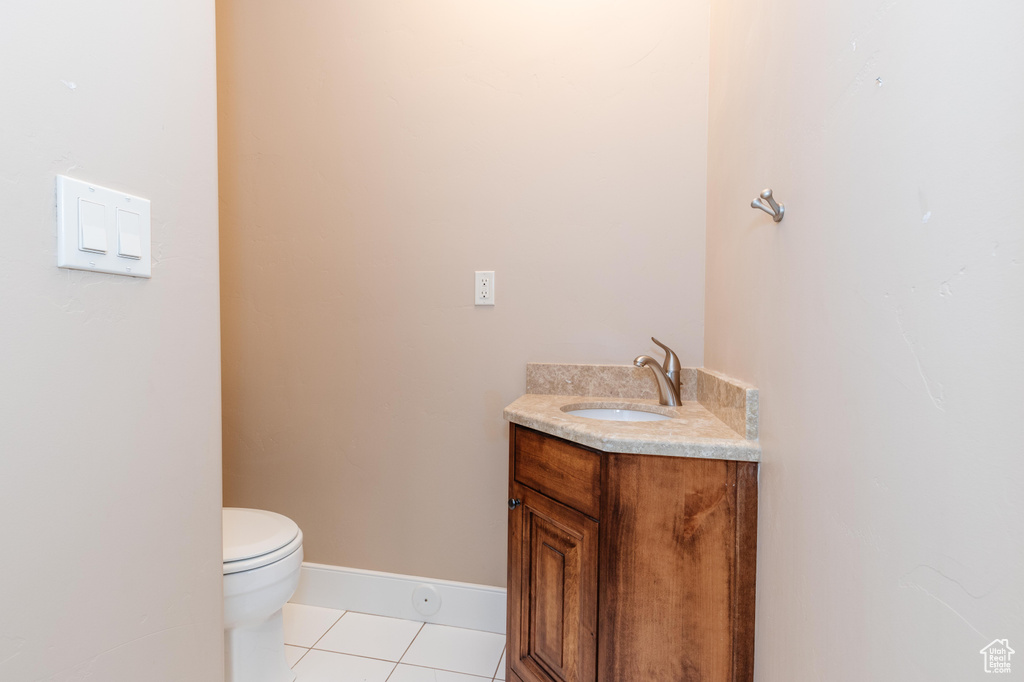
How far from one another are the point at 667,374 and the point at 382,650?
4.15 feet

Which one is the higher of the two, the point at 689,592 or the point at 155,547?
the point at 155,547

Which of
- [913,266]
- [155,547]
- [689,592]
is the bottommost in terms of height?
[689,592]

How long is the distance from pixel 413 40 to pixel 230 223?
974mm

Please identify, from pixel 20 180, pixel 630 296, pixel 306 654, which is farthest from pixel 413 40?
pixel 306 654

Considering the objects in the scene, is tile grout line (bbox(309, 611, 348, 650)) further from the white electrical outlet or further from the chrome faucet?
the chrome faucet

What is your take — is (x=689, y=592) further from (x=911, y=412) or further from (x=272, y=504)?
(x=272, y=504)

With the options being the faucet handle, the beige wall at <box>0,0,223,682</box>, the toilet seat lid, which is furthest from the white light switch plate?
the faucet handle

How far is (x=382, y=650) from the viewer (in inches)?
65.2

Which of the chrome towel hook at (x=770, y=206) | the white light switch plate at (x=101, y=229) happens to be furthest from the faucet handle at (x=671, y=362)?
the white light switch plate at (x=101, y=229)

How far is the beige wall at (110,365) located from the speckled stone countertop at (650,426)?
710 mm

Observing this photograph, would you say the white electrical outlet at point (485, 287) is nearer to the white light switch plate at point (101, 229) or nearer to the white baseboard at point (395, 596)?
the white baseboard at point (395, 596)

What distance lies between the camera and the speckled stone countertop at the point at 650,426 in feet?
3.40

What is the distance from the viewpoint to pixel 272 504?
1984mm

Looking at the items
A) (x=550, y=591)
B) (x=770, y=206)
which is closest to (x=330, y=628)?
(x=550, y=591)
